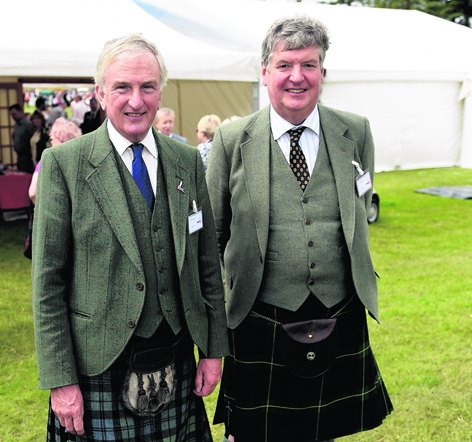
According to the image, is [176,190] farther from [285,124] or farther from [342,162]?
[342,162]

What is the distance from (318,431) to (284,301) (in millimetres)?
566

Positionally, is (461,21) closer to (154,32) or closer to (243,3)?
(243,3)

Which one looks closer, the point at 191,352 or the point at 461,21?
the point at 191,352

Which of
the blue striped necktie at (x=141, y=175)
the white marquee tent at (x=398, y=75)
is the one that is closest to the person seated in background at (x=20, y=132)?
the white marquee tent at (x=398, y=75)

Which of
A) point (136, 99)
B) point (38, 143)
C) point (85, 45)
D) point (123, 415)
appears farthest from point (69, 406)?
point (38, 143)

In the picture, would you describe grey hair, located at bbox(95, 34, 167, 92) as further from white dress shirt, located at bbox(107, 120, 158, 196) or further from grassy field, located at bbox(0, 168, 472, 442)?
grassy field, located at bbox(0, 168, 472, 442)

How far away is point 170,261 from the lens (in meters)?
1.53

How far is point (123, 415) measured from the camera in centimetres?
153

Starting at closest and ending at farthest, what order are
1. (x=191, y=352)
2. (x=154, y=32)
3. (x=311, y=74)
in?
(x=191, y=352)
(x=311, y=74)
(x=154, y=32)

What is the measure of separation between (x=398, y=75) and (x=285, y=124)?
10.5 metres

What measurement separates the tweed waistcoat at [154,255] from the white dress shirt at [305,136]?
608 mm

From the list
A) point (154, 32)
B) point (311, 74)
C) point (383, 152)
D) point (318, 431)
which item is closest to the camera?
point (311, 74)

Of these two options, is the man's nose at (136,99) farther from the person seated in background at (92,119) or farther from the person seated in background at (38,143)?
the person seated in background at (92,119)

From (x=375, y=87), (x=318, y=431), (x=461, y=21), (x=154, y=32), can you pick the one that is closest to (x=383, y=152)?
(x=375, y=87)
